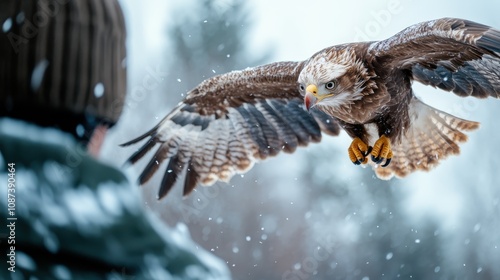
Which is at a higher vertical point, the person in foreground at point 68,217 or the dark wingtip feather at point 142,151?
the dark wingtip feather at point 142,151

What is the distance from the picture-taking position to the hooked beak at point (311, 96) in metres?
1.12

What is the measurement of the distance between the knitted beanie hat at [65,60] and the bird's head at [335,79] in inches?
19.3

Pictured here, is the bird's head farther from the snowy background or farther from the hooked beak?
the snowy background

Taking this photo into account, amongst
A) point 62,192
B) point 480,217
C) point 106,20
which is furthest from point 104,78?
point 480,217

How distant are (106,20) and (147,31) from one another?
0.80 meters

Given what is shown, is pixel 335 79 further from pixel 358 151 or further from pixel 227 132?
pixel 227 132

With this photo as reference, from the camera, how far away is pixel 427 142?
4.83ft

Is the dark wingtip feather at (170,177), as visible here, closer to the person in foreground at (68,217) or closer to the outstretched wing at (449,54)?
the outstretched wing at (449,54)

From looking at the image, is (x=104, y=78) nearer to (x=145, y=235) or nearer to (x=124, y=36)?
(x=124, y=36)

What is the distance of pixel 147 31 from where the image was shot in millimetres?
1487

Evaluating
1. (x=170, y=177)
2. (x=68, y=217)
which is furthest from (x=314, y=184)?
(x=68, y=217)

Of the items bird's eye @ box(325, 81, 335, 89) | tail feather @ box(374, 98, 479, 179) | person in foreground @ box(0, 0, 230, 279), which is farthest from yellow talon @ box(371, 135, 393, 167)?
person in foreground @ box(0, 0, 230, 279)

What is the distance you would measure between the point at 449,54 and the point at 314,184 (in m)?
0.63

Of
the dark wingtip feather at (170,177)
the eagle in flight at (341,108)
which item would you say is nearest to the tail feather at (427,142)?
the eagle in flight at (341,108)
